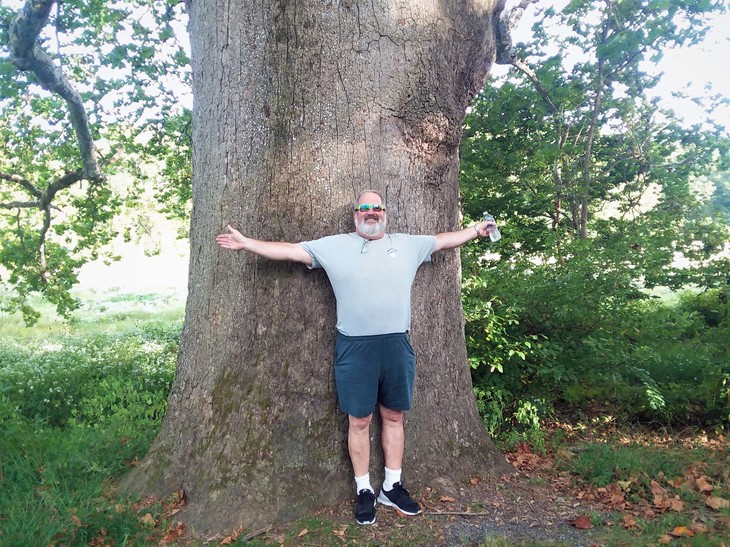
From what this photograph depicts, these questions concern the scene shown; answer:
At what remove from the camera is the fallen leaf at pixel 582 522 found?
3.60m

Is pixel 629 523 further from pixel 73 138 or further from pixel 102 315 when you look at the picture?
pixel 102 315

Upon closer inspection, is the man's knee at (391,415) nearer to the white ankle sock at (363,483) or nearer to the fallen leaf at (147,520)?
the white ankle sock at (363,483)

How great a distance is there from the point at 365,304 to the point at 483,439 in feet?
5.63

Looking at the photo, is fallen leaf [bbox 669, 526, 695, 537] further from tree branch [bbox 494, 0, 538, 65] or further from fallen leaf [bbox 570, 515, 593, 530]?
tree branch [bbox 494, 0, 538, 65]

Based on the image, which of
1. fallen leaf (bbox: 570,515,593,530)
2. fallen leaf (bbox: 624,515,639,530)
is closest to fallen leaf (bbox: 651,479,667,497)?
fallen leaf (bbox: 624,515,639,530)

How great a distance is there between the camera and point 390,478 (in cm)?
382

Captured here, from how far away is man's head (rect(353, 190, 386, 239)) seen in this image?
12.0 feet

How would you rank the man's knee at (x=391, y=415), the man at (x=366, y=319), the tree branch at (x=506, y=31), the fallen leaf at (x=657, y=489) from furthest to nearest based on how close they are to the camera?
the tree branch at (x=506, y=31) < the fallen leaf at (x=657, y=489) < the man's knee at (x=391, y=415) < the man at (x=366, y=319)

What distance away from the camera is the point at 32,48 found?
7.16 metres

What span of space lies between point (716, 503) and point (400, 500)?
2168 mm

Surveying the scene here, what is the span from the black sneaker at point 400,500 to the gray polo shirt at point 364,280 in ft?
3.67

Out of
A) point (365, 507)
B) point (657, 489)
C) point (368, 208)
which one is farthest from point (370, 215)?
point (657, 489)

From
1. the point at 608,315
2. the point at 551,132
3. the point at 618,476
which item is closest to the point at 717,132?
the point at 551,132

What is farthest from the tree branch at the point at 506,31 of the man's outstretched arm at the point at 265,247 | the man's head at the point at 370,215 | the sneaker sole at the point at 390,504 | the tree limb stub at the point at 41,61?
the tree limb stub at the point at 41,61
